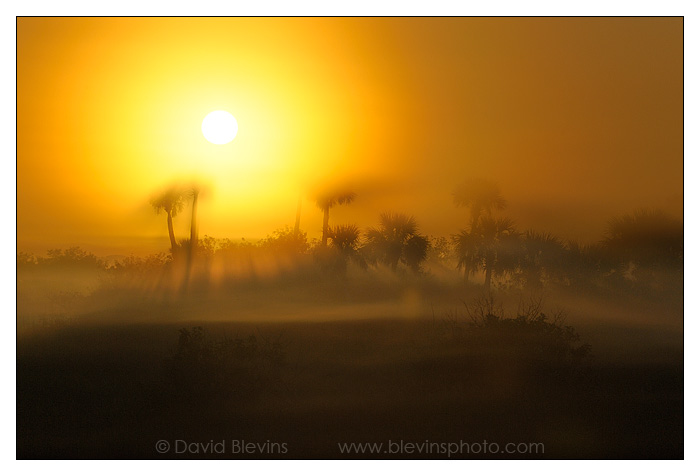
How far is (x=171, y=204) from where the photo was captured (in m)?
4.41

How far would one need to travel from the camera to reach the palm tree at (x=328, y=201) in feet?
14.5

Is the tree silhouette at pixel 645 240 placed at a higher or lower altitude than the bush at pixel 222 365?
higher

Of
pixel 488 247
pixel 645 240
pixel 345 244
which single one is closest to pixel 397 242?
pixel 345 244

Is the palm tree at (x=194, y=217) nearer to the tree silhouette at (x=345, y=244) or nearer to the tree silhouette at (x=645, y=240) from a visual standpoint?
the tree silhouette at (x=345, y=244)

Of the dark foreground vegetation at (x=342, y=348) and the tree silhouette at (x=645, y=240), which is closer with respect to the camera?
the dark foreground vegetation at (x=342, y=348)

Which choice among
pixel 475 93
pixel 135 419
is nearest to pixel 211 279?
pixel 135 419

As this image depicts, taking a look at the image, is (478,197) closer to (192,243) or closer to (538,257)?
(538,257)

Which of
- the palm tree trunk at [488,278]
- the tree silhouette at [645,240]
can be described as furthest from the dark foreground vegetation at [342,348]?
the tree silhouette at [645,240]

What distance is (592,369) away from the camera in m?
4.42

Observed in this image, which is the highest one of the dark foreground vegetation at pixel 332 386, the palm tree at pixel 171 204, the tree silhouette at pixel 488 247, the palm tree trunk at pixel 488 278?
the palm tree at pixel 171 204

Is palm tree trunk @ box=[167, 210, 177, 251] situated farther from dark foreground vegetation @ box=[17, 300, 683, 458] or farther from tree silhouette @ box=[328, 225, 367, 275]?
tree silhouette @ box=[328, 225, 367, 275]

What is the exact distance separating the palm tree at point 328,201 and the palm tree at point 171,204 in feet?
2.84

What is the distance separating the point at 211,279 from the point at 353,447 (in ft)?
4.53

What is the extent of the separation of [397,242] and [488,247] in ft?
1.88
